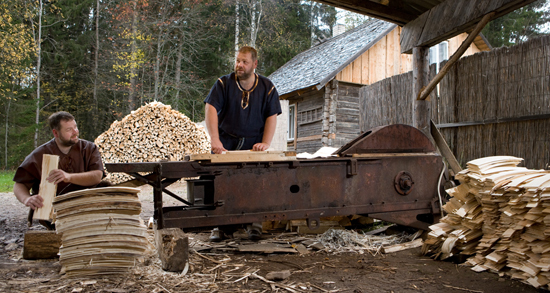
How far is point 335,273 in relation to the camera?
3076 mm

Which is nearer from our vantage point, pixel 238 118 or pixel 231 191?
pixel 231 191

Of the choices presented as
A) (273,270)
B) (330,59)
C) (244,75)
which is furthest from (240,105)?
(330,59)

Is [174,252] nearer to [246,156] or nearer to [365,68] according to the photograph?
[246,156]

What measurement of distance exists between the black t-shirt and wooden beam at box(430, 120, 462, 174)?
247 cm

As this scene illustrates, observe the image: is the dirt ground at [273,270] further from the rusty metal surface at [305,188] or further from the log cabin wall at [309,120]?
the log cabin wall at [309,120]

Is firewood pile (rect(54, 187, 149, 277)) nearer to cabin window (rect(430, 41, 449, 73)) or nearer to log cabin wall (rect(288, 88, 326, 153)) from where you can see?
log cabin wall (rect(288, 88, 326, 153))

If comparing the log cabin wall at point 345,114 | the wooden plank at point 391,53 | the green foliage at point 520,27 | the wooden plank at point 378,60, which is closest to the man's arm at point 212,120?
the log cabin wall at point 345,114

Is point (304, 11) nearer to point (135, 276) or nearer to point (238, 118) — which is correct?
point (238, 118)

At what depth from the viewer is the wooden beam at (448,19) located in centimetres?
429

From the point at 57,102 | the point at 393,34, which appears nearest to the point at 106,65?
the point at 57,102

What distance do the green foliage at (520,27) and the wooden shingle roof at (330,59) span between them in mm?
10895

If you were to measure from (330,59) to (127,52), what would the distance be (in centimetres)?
1078

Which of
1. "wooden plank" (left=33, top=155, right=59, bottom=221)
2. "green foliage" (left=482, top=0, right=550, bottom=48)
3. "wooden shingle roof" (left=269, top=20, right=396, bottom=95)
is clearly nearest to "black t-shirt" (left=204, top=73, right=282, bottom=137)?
"wooden plank" (left=33, top=155, right=59, bottom=221)

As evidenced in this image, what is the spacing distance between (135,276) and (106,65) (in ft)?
69.9
